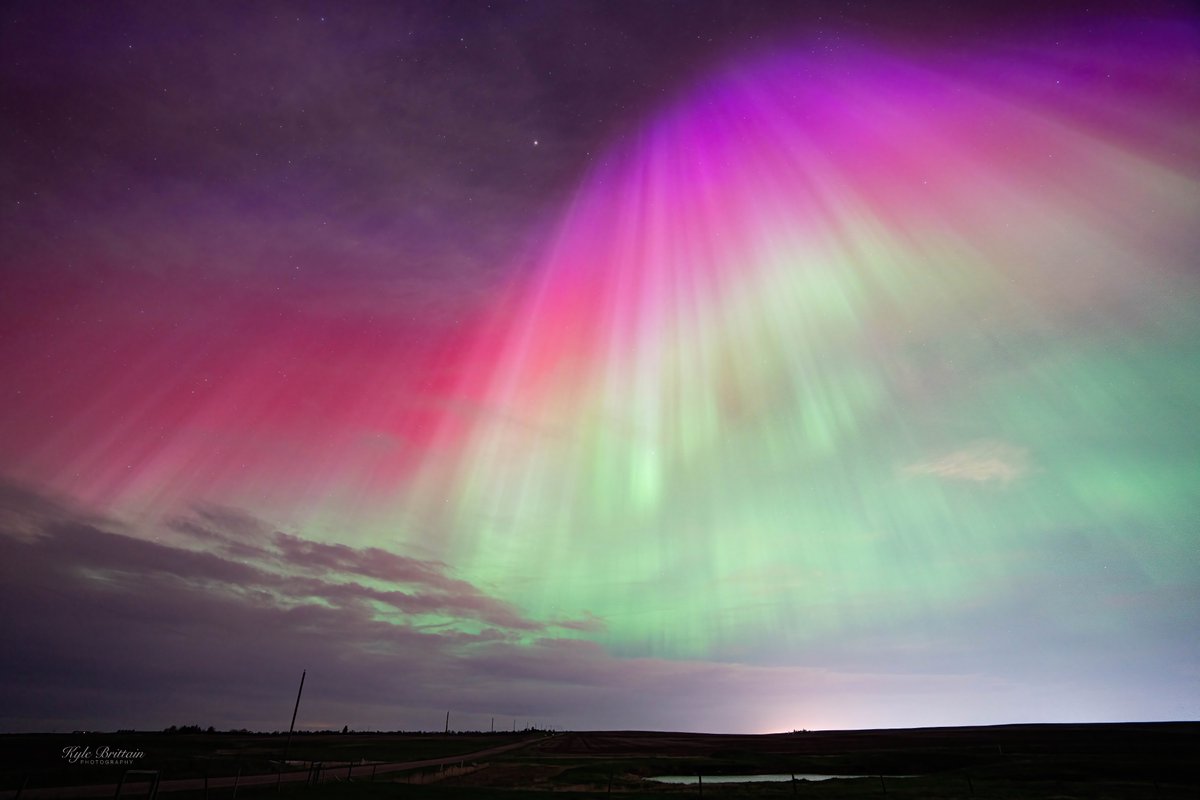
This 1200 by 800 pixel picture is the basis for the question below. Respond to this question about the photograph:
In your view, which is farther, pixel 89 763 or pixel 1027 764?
pixel 1027 764

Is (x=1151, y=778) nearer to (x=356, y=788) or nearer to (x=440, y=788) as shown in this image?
(x=440, y=788)

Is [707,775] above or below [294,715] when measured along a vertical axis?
below

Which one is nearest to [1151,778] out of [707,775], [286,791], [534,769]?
[707,775]

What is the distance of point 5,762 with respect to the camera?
70.3 meters

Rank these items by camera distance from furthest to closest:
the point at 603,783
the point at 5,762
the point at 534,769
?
the point at 534,769 → the point at 5,762 → the point at 603,783

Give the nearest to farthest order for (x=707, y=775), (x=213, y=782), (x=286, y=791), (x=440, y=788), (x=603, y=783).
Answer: (x=286, y=791) → (x=440, y=788) → (x=213, y=782) → (x=603, y=783) → (x=707, y=775)

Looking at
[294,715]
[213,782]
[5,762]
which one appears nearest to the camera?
[213,782]

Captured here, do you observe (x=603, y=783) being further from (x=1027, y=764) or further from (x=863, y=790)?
(x=1027, y=764)

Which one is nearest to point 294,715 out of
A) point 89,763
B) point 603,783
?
point 89,763

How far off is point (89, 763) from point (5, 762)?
16.7m

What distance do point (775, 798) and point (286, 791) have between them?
118ft

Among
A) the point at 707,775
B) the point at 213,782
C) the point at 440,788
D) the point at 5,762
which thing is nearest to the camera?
the point at 440,788

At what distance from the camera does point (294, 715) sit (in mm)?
92938

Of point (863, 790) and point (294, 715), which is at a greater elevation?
point (294, 715)
